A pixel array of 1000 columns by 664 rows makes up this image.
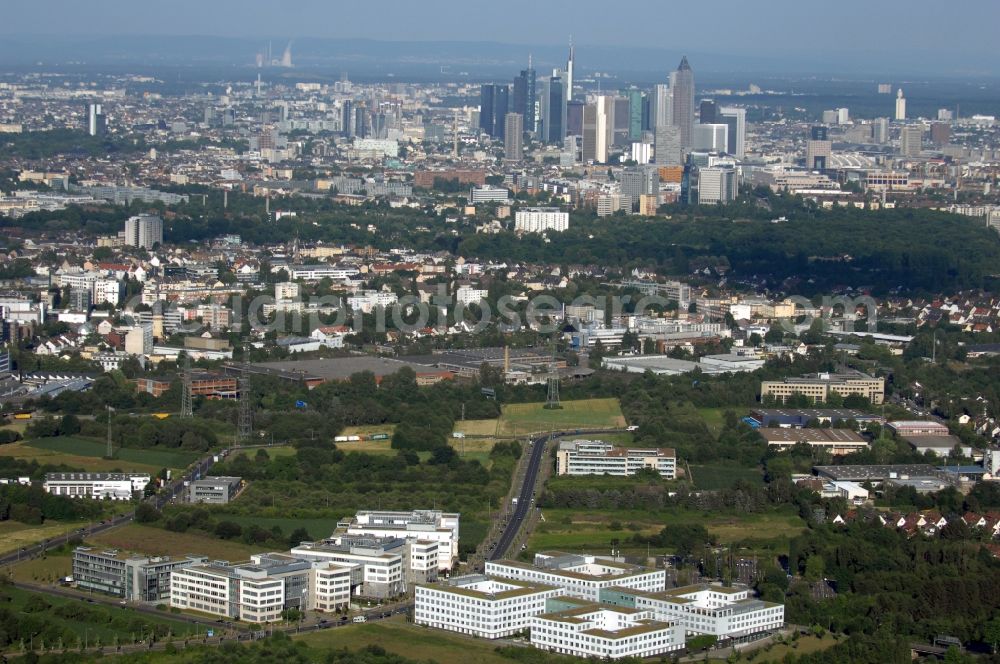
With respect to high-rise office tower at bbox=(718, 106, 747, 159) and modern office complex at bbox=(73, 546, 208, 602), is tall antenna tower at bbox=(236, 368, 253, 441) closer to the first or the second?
modern office complex at bbox=(73, 546, 208, 602)

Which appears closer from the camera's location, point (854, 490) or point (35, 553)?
point (35, 553)

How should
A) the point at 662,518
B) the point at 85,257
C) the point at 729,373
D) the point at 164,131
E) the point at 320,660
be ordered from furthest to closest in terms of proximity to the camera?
the point at 164,131, the point at 85,257, the point at 729,373, the point at 662,518, the point at 320,660

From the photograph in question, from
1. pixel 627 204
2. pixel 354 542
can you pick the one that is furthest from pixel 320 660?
pixel 627 204

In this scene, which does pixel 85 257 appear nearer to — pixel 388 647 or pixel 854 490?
pixel 854 490

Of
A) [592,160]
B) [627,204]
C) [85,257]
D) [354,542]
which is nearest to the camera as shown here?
[354,542]

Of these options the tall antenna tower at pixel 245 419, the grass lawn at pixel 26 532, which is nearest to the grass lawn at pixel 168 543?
the grass lawn at pixel 26 532

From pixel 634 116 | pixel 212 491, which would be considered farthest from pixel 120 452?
pixel 634 116

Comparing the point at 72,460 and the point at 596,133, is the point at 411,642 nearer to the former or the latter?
the point at 72,460
